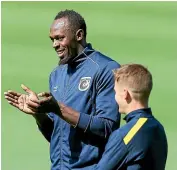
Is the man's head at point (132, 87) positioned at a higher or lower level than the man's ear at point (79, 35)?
lower

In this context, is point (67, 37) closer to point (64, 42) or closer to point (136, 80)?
point (64, 42)

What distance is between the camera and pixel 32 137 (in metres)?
5.99

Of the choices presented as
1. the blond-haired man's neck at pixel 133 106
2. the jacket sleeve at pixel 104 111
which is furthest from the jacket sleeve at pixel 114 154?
the jacket sleeve at pixel 104 111

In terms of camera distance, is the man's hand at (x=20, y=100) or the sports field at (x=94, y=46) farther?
the sports field at (x=94, y=46)

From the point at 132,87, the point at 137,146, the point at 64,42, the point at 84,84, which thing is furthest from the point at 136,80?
the point at 64,42

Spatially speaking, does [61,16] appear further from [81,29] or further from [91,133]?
[91,133]

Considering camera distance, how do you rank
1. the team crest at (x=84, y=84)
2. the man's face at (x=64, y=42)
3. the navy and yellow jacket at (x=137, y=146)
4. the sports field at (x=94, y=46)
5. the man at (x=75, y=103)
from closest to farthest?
the navy and yellow jacket at (x=137, y=146), the man at (x=75, y=103), the team crest at (x=84, y=84), the man's face at (x=64, y=42), the sports field at (x=94, y=46)

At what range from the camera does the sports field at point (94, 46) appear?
238 inches

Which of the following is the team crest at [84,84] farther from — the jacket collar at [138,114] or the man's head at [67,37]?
the jacket collar at [138,114]

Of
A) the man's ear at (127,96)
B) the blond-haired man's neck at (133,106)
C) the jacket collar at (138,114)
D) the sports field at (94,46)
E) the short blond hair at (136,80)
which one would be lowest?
the sports field at (94,46)

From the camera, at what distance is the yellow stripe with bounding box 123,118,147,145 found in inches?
136

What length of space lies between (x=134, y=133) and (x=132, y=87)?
196 mm

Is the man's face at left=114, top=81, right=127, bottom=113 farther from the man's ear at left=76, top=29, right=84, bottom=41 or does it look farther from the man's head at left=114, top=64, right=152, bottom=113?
the man's ear at left=76, top=29, right=84, bottom=41

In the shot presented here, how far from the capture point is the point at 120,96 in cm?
354
